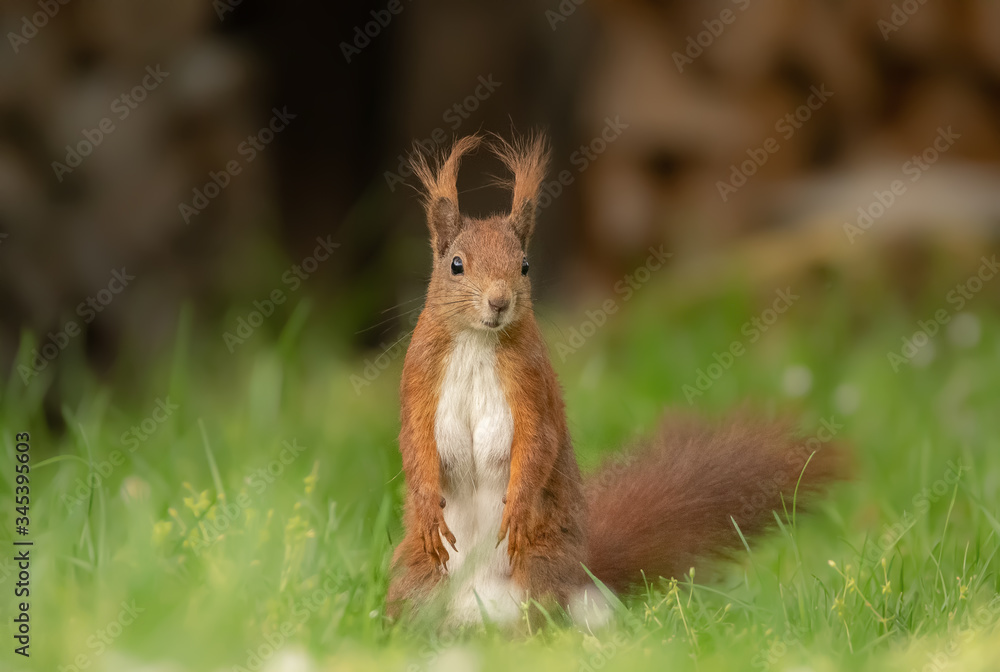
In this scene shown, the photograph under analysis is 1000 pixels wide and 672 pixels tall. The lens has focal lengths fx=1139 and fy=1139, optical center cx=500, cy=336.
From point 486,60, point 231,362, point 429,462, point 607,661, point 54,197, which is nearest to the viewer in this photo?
point 607,661

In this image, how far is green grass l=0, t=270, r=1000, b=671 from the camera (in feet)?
8.30

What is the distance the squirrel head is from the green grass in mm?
311

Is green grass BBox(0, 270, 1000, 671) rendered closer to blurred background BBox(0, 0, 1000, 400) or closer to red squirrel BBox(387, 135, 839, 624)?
red squirrel BBox(387, 135, 839, 624)

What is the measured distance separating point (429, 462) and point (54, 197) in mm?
3051

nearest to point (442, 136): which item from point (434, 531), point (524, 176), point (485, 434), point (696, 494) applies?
point (524, 176)

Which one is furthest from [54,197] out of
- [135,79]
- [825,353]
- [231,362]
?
[825,353]

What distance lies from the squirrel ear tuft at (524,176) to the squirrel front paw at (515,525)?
62cm

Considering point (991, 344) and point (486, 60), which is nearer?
point (991, 344)

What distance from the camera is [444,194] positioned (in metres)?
2.75

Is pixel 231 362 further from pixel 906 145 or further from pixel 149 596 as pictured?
pixel 906 145

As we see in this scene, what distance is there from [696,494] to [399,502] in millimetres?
964

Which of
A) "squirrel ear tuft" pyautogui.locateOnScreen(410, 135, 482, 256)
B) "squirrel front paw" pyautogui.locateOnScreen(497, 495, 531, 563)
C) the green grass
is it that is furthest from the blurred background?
"squirrel front paw" pyautogui.locateOnScreen(497, 495, 531, 563)

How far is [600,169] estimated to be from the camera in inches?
235

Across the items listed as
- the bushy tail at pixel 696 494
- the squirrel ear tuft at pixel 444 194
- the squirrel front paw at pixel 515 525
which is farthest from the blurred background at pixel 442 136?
the squirrel front paw at pixel 515 525
